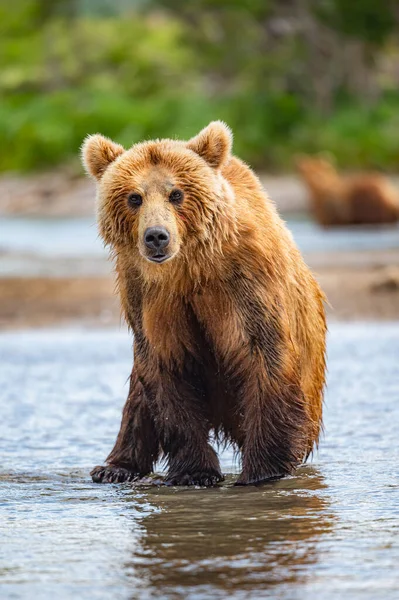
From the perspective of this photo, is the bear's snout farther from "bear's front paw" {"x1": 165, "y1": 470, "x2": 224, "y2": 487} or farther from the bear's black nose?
"bear's front paw" {"x1": 165, "y1": 470, "x2": 224, "y2": 487}

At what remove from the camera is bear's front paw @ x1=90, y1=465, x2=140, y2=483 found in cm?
579

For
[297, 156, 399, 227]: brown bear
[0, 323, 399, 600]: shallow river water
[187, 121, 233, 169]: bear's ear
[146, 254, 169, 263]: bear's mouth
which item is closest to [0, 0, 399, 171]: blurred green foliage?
[297, 156, 399, 227]: brown bear

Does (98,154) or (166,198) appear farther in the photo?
(98,154)

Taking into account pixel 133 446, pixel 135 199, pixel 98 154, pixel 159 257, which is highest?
pixel 98 154

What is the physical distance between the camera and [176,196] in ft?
17.5

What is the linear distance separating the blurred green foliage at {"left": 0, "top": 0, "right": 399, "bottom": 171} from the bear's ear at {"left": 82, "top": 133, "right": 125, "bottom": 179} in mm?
22472

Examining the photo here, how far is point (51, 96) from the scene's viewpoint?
130ft

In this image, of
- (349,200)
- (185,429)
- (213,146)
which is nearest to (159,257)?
(213,146)

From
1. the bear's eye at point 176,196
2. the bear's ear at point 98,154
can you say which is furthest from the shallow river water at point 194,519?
the bear's ear at point 98,154

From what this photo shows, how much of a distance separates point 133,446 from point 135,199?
1.16 meters

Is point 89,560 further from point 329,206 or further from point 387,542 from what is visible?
point 329,206

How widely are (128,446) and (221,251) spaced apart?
3.49 ft

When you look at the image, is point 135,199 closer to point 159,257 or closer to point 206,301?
point 159,257

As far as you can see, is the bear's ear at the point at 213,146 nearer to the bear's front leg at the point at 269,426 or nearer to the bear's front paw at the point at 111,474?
the bear's front leg at the point at 269,426
